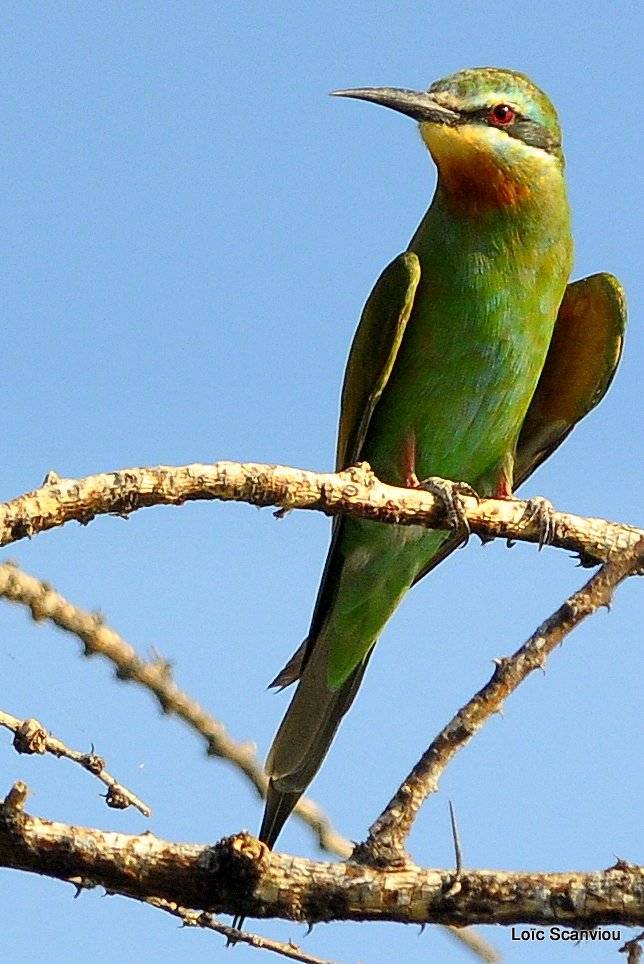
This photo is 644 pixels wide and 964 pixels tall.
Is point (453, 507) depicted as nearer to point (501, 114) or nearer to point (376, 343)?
point (376, 343)

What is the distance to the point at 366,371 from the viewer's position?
4789 millimetres

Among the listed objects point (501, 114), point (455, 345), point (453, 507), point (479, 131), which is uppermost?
point (501, 114)

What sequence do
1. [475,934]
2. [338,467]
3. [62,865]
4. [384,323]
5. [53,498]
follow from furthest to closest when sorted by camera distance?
[338,467] → [384,323] → [475,934] → [53,498] → [62,865]

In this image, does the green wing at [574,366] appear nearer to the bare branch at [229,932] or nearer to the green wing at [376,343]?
the green wing at [376,343]

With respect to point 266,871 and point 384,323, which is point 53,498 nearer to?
point 266,871

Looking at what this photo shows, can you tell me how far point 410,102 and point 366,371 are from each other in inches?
38.4

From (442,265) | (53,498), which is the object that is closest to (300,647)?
(442,265)

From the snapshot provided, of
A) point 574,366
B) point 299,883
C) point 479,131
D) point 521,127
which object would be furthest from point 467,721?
point 521,127

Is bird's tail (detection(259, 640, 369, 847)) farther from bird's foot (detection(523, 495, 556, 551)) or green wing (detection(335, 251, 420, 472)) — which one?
bird's foot (detection(523, 495, 556, 551))

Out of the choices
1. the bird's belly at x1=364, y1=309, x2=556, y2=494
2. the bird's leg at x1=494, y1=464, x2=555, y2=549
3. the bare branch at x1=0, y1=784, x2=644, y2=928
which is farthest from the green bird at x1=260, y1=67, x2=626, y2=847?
the bare branch at x1=0, y1=784, x2=644, y2=928

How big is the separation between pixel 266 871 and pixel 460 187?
312 centimetres

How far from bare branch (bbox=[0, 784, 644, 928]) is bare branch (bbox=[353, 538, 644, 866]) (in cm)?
6

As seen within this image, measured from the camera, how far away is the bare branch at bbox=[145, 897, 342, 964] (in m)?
2.44

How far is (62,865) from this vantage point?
2.41 metres
